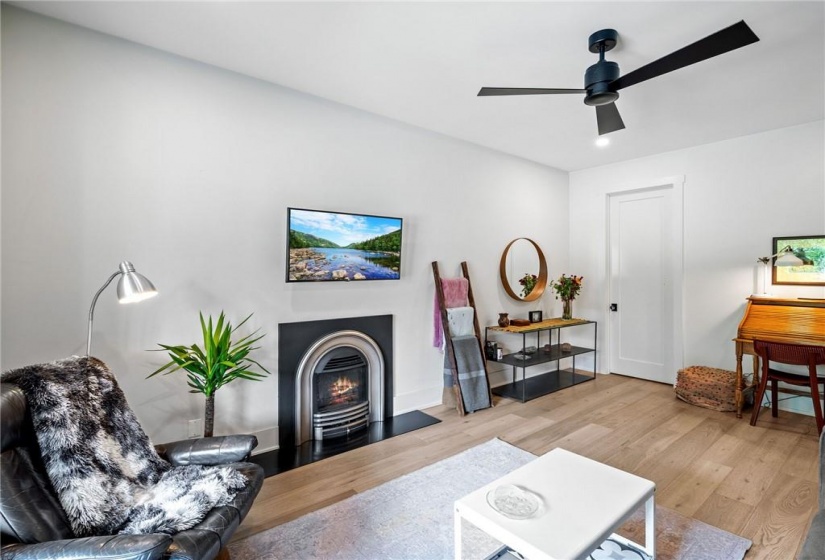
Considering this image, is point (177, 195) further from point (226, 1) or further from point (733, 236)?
point (733, 236)

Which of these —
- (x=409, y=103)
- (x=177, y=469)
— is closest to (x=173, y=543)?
(x=177, y=469)

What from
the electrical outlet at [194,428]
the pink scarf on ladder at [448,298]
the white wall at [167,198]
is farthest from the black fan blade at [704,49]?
the electrical outlet at [194,428]

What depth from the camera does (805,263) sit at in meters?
3.66

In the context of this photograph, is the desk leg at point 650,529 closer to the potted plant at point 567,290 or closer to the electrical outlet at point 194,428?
the electrical outlet at point 194,428

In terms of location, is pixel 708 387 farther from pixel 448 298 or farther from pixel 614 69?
pixel 614 69

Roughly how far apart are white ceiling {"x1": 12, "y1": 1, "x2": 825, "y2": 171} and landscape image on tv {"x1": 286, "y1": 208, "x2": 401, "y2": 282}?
1000 millimetres

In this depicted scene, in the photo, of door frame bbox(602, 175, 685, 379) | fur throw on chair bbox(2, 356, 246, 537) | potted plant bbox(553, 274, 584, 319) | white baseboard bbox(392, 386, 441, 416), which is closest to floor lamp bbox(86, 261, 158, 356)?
fur throw on chair bbox(2, 356, 246, 537)

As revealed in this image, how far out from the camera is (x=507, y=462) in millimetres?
2770

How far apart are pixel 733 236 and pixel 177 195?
5.24 meters

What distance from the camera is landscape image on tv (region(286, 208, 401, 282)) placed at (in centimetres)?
298

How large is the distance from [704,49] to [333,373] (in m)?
3.12

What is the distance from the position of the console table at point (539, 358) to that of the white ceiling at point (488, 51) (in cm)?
222

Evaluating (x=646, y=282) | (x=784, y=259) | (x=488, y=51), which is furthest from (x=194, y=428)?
(x=784, y=259)

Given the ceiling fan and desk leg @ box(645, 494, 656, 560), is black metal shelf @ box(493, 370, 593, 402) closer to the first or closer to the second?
desk leg @ box(645, 494, 656, 560)
